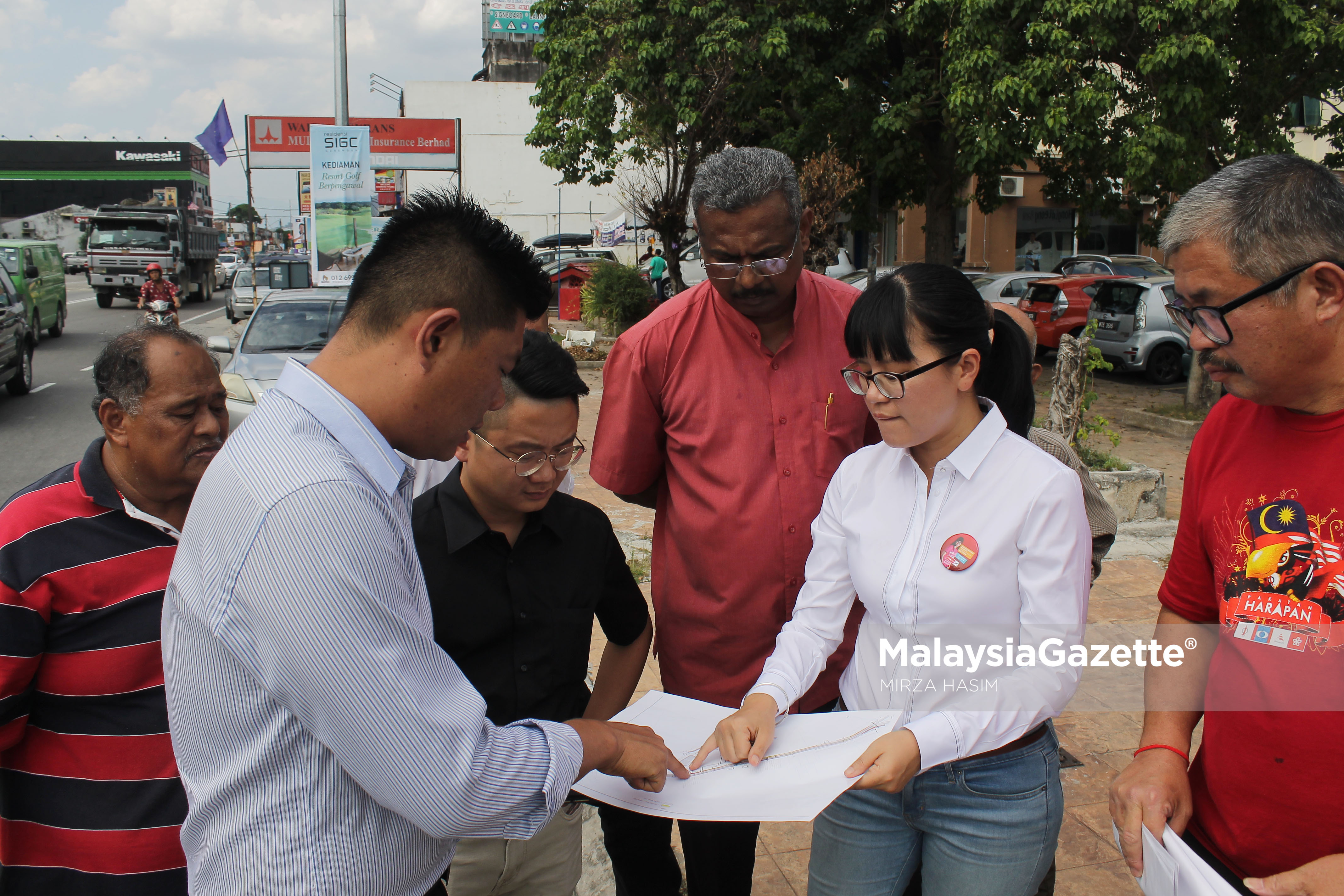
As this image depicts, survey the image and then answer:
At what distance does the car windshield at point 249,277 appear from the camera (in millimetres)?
24781

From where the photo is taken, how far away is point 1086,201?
1441 cm

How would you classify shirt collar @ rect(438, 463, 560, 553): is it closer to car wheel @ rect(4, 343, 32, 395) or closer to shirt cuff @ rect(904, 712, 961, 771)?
shirt cuff @ rect(904, 712, 961, 771)

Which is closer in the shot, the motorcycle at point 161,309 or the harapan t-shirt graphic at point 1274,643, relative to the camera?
the harapan t-shirt graphic at point 1274,643

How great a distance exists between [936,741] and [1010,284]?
Answer: 1618cm

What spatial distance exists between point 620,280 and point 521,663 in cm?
1673

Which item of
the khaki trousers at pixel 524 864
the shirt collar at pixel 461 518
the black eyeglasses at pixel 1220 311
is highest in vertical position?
the black eyeglasses at pixel 1220 311

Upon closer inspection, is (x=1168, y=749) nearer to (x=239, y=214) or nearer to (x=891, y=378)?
(x=891, y=378)

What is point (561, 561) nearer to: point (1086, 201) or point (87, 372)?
point (1086, 201)

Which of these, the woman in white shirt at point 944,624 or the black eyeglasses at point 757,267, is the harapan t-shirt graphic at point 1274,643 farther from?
the black eyeglasses at point 757,267

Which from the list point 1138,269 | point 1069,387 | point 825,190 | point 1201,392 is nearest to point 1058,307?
point 825,190

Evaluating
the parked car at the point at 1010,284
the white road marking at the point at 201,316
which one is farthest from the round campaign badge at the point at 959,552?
the white road marking at the point at 201,316

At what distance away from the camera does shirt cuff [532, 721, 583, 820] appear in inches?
52.5

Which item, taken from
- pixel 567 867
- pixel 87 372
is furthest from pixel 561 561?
pixel 87 372

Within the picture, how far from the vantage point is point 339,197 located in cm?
1167
